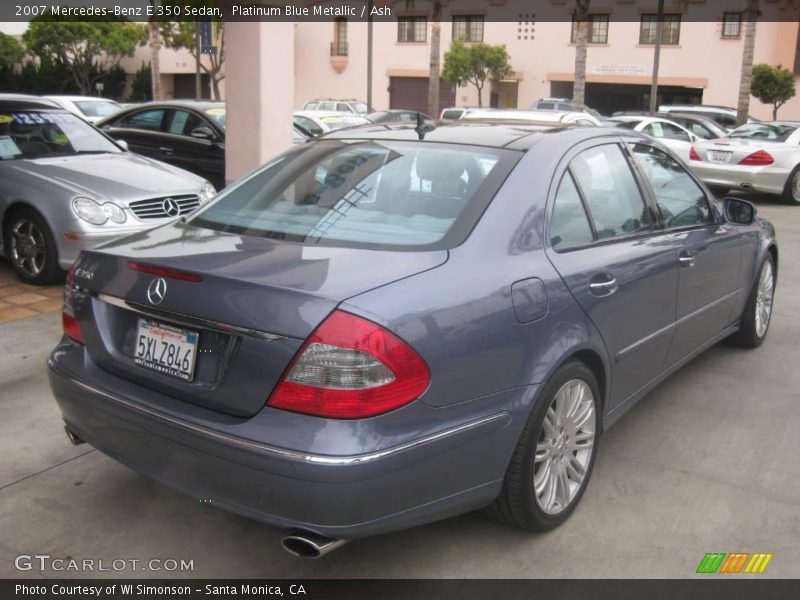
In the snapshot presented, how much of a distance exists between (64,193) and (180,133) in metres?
4.23

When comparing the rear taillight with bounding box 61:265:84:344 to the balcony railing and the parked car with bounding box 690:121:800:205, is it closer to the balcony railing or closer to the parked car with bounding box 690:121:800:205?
the parked car with bounding box 690:121:800:205

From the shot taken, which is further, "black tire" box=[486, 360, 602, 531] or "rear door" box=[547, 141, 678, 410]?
"rear door" box=[547, 141, 678, 410]

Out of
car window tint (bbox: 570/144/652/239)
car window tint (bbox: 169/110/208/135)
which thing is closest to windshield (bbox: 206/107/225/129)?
car window tint (bbox: 169/110/208/135)

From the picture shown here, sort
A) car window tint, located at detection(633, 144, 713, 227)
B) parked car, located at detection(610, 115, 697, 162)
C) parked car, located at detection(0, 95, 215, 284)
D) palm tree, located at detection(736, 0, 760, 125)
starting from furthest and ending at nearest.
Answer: palm tree, located at detection(736, 0, 760, 125)
parked car, located at detection(610, 115, 697, 162)
parked car, located at detection(0, 95, 215, 284)
car window tint, located at detection(633, 144, 713, 227)

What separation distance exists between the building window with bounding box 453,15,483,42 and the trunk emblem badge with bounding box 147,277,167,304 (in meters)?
43.8

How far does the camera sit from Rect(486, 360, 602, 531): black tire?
2932 mm

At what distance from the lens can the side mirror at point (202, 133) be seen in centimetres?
1017

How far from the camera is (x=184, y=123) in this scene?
10.4 metres

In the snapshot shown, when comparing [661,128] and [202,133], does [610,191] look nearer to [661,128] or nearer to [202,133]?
[202,133]

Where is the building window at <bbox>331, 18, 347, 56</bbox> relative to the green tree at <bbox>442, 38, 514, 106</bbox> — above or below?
above

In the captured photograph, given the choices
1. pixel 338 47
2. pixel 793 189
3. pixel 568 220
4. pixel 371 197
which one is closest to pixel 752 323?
pixel 568 220

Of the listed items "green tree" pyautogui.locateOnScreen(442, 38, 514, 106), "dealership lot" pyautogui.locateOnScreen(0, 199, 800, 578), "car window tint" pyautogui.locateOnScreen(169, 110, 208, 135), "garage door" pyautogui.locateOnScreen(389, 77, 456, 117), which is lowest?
"dealership lot" pyautogui.locateOnScreen(0, 199, 800, 578)

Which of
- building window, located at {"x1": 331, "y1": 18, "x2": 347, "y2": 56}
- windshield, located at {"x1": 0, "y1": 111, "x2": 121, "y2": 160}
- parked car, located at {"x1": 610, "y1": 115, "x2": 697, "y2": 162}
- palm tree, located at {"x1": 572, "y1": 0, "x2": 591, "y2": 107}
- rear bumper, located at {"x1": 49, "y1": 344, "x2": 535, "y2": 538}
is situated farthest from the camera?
building window, located at {"x1": 331, "y1": 18, "x2": 347, "y2": 56}

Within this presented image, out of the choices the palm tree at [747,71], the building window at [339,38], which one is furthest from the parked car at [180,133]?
the building window at [339,38]
